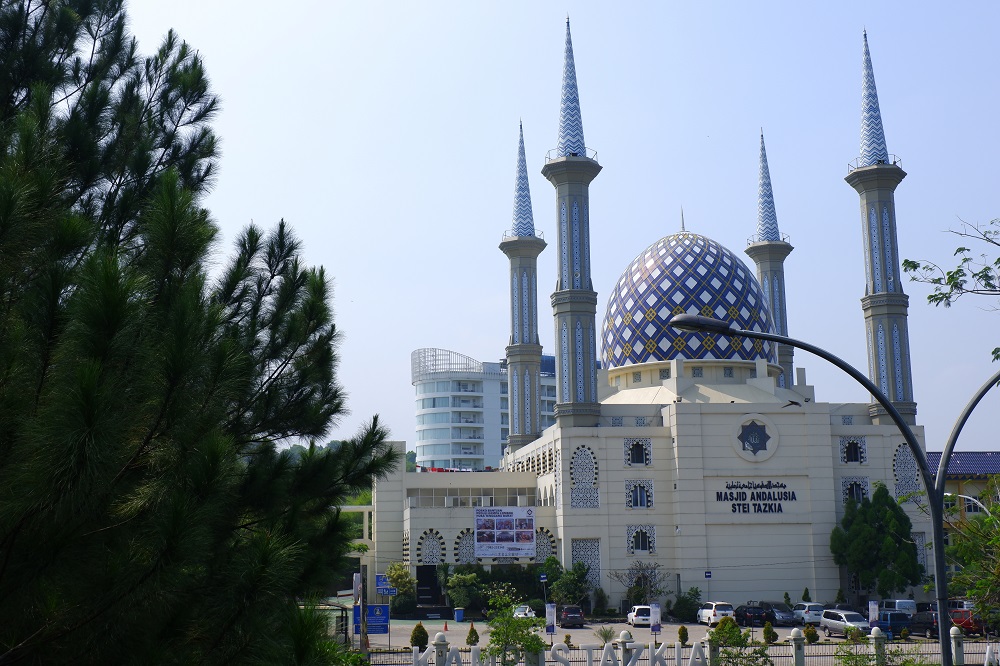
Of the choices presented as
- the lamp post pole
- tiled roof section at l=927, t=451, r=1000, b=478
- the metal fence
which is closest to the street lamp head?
the lamp post pole

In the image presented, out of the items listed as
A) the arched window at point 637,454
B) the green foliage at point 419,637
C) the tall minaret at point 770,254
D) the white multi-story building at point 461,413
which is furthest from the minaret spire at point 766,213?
the white multi-story building at point 461,413

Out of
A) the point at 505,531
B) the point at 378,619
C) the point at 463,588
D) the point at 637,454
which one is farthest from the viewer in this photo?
the point at 637,454

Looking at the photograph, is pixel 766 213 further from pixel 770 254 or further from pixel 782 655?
pixel 782 655

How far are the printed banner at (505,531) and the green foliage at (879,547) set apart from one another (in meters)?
10.9

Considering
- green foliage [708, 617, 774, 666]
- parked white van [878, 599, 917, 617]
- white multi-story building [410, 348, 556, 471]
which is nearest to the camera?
green foliage [708, 617, 774, 666]

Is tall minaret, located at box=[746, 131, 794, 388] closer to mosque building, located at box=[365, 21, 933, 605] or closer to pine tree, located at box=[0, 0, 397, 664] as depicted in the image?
mosque building, located at box=[365, 21, 933, 605]

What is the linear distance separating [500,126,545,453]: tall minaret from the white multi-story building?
168 feet

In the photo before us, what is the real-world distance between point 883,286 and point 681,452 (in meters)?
10.8

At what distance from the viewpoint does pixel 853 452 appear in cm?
4384

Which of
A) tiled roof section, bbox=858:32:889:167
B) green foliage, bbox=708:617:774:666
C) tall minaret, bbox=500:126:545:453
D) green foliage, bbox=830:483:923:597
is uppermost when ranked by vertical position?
tiled roof section, bbox=858:32:889:167

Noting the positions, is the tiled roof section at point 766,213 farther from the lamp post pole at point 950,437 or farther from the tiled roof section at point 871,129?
the lamp post pole at point 950,437

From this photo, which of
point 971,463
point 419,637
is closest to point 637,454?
point 419,637

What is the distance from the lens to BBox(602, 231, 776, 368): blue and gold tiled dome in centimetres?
4672

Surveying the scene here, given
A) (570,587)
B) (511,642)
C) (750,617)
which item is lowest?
(750,617)
